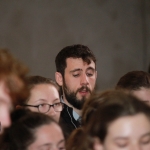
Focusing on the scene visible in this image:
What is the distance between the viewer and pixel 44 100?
2.24 meters

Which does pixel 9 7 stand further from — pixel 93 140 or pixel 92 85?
pixel 93 140

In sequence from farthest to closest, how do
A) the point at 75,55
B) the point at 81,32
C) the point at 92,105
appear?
1. the point at 81,32
2. the point at 75,55
3. the point at 92,105

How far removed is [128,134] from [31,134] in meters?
0.42

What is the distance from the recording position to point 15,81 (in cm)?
111

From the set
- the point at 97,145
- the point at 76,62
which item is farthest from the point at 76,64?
the point at 97,145

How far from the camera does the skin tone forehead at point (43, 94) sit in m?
2.24

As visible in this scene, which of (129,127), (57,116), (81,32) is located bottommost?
(57,116)

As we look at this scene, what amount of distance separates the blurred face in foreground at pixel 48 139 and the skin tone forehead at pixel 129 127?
27 cm

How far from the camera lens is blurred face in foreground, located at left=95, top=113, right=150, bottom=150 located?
4.53ft

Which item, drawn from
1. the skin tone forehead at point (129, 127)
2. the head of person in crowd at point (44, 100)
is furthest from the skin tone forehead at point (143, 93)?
→ the skin tone forehead at point (129, 127)

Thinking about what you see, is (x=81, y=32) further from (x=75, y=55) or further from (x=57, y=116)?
(x=57, y=116)

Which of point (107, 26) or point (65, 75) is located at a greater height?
point (107, 26)

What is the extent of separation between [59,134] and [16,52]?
6.65 ft

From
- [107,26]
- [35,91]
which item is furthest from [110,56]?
[35,91]
